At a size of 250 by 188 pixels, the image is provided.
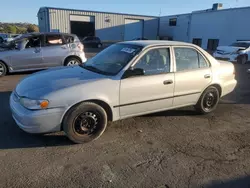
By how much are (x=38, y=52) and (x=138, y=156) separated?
22.0 ft

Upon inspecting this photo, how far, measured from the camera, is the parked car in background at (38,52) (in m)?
8.21

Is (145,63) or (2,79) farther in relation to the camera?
(2,79)

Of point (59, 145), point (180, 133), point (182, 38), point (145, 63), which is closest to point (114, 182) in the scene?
point (59, 145)

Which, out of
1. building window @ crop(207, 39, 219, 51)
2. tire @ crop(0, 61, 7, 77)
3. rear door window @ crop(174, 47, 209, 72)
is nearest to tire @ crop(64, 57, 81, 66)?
tire @ crop(0, 61, 7, 77)

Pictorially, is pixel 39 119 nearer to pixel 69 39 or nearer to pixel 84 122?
pixel 84 122

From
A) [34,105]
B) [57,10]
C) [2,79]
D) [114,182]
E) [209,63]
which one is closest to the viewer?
[114,182]

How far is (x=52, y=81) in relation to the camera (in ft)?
11.9

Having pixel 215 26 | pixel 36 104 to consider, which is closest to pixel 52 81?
pixel 36 104

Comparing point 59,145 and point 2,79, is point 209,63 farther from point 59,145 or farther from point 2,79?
point 2,79

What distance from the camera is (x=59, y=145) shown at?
11.6 ft

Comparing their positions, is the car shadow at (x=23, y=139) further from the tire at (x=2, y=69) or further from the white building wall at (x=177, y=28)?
the white building wall at (x=177, y=28)

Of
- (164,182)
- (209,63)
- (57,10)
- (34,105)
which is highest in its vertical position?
(57,10)

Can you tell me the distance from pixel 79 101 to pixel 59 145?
79 cm

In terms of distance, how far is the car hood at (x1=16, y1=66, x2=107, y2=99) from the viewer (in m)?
3.35
